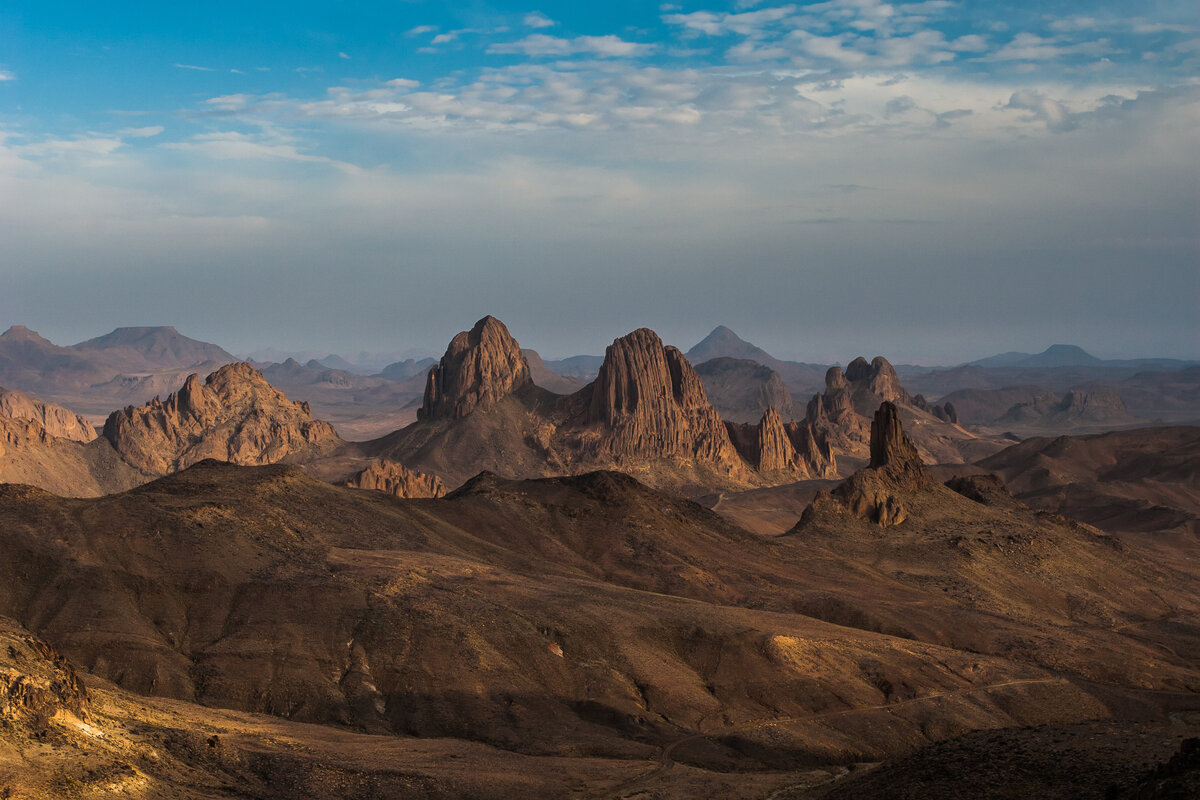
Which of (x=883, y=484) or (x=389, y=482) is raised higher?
(x=883, y=484)

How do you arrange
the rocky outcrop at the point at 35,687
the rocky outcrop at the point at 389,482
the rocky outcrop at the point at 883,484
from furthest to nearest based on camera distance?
the rocky outcrop at the point at 389,482, the rocky outcrop at the point at 883,484, the rocky outcrop at the point at 35,687

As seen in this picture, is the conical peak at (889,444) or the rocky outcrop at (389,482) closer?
the conical peak at (889,444)

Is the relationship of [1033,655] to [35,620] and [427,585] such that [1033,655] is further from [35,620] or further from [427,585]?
[35,620]

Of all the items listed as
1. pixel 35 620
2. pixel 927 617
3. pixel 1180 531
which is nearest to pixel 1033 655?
pixel 927 617

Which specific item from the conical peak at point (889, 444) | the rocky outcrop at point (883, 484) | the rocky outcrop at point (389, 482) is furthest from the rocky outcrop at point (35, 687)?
the rocky outcrop at point (389, 482)

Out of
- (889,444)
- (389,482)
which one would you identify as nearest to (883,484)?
(889,444)

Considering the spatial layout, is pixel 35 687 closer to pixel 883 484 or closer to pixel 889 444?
pixel 883 484

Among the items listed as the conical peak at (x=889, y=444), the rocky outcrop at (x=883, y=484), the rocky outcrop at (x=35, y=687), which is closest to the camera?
the rocky outcrop at (x=35, y=687)

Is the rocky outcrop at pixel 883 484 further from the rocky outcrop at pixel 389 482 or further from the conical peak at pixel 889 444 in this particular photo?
the rocky outcrop at pixel 389 482
